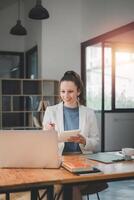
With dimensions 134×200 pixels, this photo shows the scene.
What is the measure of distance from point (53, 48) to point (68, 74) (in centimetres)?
383

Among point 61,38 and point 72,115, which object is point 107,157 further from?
point 61,38

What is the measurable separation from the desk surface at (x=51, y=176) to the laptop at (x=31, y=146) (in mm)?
68

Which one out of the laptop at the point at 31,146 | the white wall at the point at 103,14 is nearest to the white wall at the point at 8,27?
the white wall at the point at 103,14

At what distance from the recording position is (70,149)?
2600 mm

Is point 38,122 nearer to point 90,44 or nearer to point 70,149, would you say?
point 90,44

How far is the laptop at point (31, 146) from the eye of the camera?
1.90m

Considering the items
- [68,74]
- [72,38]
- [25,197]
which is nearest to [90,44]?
[72,38]

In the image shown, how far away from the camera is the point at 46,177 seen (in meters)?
1.73

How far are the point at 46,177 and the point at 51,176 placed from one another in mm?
33

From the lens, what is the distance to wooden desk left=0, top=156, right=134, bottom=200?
163cm

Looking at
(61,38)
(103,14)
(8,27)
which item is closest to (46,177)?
(61,38)

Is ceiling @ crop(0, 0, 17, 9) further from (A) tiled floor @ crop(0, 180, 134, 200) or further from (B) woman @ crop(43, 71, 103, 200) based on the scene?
(B) woman @ crop(43, 71, 103, 200)

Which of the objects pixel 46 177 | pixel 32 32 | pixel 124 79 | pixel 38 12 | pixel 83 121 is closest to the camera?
pixel 46 177

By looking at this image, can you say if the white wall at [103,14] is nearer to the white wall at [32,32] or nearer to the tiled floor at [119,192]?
the white wall at [32,32]
